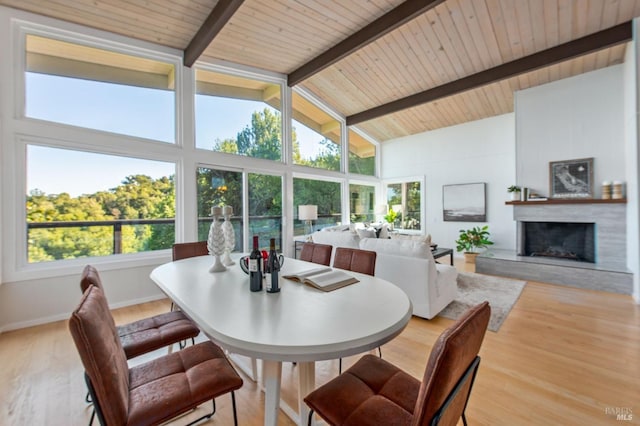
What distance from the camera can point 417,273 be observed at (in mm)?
2939

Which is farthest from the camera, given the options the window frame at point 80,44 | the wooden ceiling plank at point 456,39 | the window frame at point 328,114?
the window frame at point 328,114

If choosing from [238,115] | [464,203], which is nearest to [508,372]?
[238,115]

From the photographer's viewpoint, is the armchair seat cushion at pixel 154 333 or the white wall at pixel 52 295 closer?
the armchair seat cushion at pixel 154 333

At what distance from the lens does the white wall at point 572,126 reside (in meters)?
4.22

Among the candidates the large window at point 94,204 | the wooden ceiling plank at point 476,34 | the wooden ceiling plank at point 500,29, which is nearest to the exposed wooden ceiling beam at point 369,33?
the wooden ceiling plank at point 476,34

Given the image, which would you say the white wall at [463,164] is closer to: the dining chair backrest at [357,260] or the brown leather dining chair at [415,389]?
the dining chair backrest at [357,260]

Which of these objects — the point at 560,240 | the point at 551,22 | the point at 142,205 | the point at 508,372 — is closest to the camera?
the point at 508,372

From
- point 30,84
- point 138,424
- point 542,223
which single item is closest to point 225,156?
point 30,84

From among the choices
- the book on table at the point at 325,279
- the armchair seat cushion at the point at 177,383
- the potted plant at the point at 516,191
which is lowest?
the armchair seat cushion at the point at 177,383

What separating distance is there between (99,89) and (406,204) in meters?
6.98

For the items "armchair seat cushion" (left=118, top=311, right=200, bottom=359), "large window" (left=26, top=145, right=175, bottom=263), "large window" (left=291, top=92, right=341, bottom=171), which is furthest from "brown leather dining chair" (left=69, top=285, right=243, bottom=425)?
"large window" (left=291, top=92, right=341, bottom=171)

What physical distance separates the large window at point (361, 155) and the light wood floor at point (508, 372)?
5174 millimetres

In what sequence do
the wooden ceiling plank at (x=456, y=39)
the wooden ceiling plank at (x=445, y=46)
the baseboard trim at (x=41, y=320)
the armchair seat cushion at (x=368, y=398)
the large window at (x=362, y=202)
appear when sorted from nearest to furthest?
the armchair seat cushion at (x=368, y=398)
the baseboard trim at (x=41, y=320)
the wooden ceiling plank at (x=456, y=39)
the wooden ceiling plank at (x=445, y=46)
the large window at (x=362, y=202)

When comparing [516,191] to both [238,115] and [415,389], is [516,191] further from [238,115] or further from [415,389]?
[238,115]
